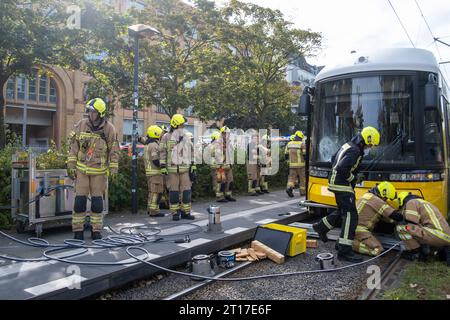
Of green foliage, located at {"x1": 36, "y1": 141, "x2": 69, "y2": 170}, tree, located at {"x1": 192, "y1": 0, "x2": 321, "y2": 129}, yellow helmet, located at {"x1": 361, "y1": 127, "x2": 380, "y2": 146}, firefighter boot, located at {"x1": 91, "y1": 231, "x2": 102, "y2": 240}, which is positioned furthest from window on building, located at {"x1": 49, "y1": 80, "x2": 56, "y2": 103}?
yellow helmet, located at {"x1": 361, "y1": 127, "x2": 380, "y2": 146}

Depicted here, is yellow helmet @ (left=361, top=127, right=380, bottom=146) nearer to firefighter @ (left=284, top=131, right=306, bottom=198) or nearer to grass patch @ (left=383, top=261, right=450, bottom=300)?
grass patch @ (left=383, top=261, right=450, bottom=300)

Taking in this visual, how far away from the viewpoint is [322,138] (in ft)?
24.1

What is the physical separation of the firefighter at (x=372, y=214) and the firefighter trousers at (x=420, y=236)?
23 cm

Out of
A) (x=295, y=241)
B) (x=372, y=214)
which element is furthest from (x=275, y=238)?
(x=372, y=214)

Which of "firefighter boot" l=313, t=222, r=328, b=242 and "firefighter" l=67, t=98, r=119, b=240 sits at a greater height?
"firefighter" l=67, t=98, r=119, b=240

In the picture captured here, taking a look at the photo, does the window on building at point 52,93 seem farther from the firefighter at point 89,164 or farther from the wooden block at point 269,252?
the wooden block at point 269,252

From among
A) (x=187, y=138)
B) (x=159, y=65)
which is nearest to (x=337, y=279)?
(x=187, y=138)

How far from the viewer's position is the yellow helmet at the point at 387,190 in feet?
19.2

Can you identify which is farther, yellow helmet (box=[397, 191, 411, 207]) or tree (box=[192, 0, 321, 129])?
tree (box=[192, 0, 321, 129])

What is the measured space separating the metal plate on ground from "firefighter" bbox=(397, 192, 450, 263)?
1700mm

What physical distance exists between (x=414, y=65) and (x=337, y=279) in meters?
3.82

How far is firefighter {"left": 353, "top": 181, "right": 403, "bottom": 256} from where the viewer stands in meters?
5.89
